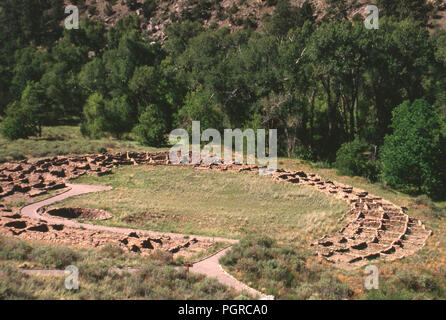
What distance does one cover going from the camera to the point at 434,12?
6938cm

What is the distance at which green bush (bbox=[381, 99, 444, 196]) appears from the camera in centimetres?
3234

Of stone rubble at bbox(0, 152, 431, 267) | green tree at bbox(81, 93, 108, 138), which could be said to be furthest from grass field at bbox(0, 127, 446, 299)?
green tree at bbox(81, 93, 108, 138)

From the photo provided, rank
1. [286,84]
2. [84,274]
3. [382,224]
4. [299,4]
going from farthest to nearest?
[299,4]
[286,84]
[382,224]
[84,274]

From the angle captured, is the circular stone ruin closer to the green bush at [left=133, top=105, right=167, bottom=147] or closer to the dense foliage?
the dense foliage

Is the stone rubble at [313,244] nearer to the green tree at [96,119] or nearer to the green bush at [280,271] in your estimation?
the green bush at [280,271]

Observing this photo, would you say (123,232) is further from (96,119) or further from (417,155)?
(96,119)

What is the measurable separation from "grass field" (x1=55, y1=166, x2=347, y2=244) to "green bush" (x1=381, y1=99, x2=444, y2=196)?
7680mm

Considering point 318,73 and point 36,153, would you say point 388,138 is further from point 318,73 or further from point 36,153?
point 36,153

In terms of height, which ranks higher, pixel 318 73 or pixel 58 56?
pixel 58 56

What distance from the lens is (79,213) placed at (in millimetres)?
24812

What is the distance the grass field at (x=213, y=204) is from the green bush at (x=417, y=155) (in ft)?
25.2

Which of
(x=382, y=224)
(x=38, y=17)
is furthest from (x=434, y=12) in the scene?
(x=38, y=17)

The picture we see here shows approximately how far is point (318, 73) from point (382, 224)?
77.0 feet
